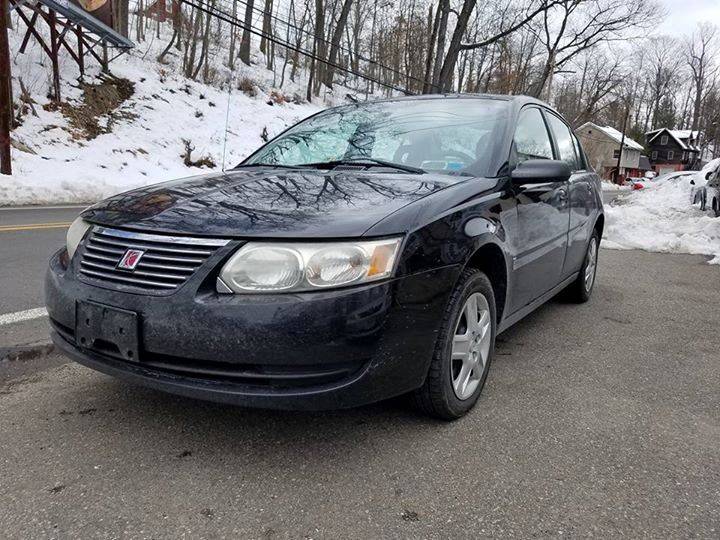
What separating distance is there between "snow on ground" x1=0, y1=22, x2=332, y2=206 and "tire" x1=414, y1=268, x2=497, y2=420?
37.3 feet

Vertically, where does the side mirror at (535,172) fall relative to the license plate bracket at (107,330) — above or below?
above

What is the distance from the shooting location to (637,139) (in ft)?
269

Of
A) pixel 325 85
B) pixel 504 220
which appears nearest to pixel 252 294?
pixel 504 220

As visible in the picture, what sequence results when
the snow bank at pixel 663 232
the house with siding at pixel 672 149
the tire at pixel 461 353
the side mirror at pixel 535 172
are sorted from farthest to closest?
the house with siding at pixel 672 149 < the snow bank at pixel 663 232 < the side mirror at pixel 535 172 < the tire at pixel 461 353

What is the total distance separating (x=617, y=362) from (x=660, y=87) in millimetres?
84155

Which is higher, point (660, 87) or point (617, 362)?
point (660, 87)

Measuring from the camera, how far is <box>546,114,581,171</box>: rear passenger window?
4.33 metres

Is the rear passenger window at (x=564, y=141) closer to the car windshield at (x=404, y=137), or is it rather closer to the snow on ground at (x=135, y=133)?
the car windshield at (x=404, y=137)

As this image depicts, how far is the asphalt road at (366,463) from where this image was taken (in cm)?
190

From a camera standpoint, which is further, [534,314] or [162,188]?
[534,314]

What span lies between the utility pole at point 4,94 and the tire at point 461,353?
43.1 ft

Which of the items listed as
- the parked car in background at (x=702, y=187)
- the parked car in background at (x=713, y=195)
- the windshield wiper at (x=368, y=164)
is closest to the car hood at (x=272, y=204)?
the windshield wiper at (x=368, y=164)

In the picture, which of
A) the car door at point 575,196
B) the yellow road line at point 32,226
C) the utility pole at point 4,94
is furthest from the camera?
the utility pole at point 4,94

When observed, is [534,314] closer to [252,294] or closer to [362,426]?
[362,426]
